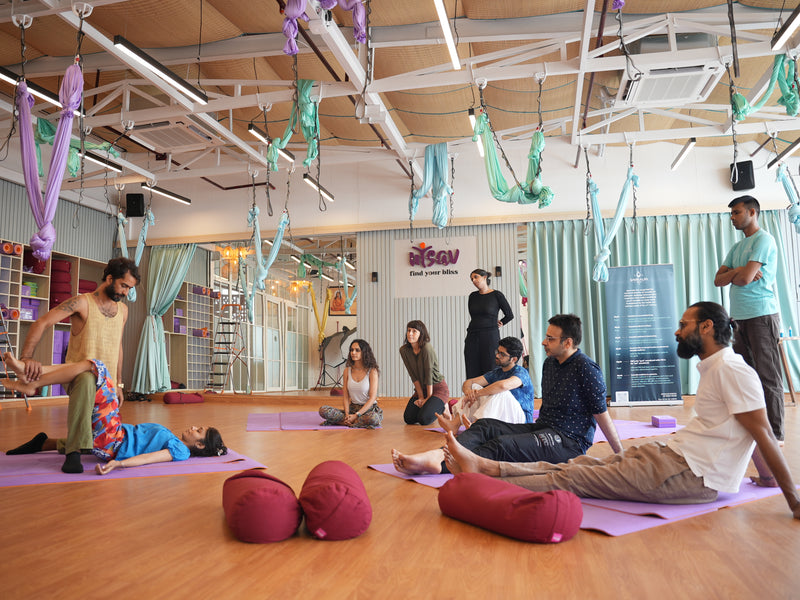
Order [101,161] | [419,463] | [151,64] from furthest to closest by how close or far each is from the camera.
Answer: [101,161]
[151,64]
[419,463]

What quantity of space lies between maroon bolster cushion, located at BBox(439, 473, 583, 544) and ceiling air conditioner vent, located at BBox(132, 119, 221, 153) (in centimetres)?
653

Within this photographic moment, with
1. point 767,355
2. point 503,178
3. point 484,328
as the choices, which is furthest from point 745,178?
point 767,355

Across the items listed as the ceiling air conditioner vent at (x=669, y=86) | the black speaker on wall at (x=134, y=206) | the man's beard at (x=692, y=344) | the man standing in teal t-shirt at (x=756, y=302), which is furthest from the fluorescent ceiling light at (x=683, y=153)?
the black speaker on wall at (x=134, y=206)

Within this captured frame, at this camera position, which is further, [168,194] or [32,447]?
[168,194]

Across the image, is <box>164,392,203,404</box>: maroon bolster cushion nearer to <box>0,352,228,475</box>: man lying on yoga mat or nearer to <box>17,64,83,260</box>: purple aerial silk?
<box>17,64,83,260</box>: purple aerial silk

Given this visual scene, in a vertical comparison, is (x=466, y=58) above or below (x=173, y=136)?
above

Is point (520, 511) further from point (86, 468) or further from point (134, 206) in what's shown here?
point (134, 206)

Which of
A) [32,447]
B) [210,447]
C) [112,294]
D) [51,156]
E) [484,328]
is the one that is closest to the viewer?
[112,294]

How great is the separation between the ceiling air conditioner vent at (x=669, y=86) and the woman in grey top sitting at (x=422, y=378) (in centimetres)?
321

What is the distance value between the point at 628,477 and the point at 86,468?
9.67 feet

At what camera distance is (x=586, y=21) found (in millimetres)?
5016

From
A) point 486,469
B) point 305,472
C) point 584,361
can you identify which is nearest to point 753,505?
point 584,361

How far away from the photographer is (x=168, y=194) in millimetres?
9852

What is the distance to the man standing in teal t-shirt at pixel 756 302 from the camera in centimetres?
343
